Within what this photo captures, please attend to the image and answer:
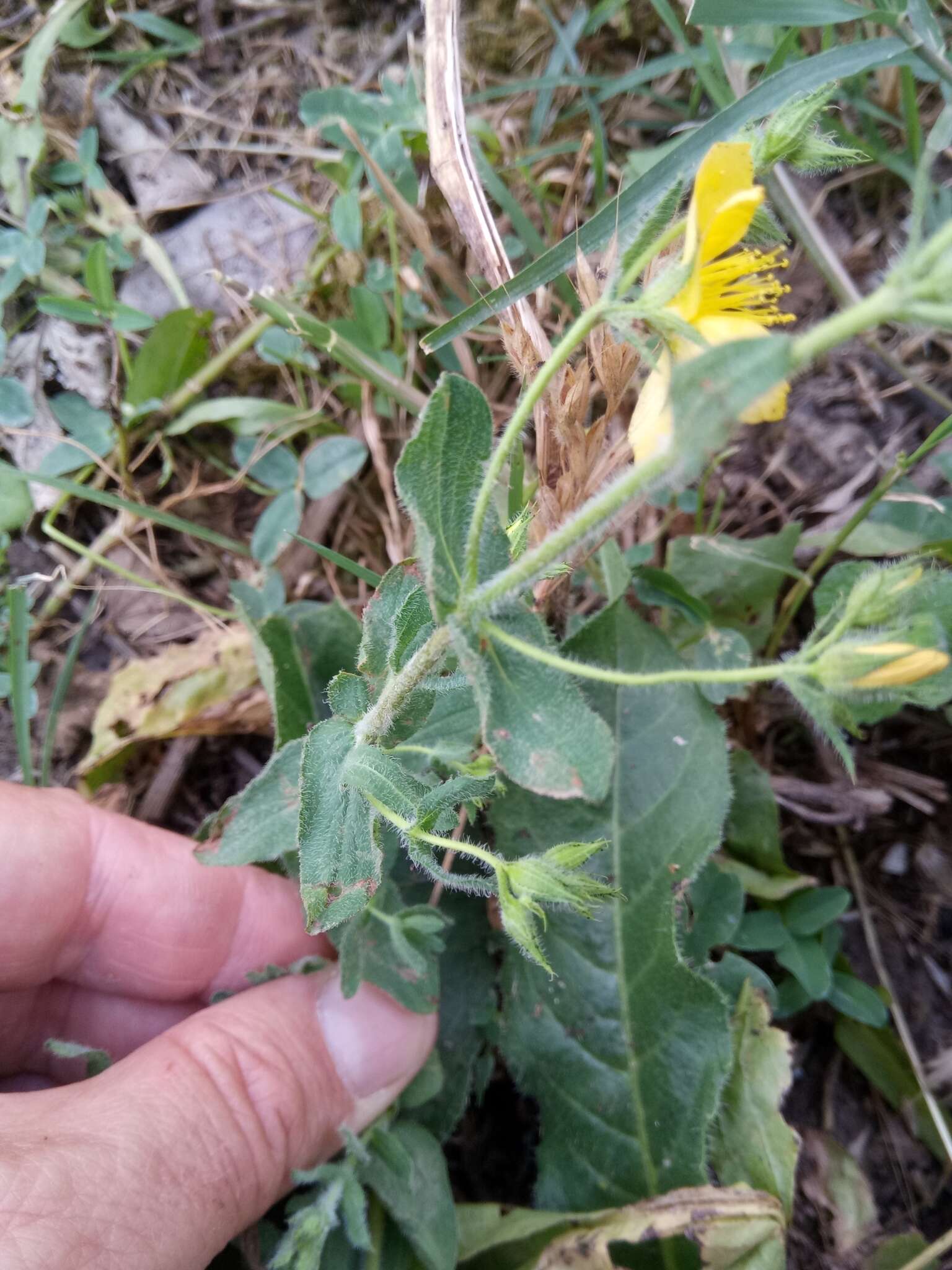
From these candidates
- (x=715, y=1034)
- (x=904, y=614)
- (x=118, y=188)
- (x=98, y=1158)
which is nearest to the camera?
(x=904, y=614)

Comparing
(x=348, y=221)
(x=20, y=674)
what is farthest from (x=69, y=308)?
(x=20, y=674)

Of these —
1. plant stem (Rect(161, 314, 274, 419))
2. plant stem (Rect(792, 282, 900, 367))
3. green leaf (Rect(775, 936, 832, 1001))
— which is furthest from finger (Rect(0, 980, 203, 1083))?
plant stem (Rect(792, 282, 900, 367))

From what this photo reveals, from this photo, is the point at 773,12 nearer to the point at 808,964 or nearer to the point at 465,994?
the point at 808,964

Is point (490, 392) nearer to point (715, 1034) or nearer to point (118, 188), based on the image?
point (118, 188)

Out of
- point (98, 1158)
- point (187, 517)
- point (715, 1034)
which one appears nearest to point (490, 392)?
point (187, 517)

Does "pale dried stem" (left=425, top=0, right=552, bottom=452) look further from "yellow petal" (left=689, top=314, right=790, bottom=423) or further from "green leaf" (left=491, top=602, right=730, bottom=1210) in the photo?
"green leaf" (left=491, top=602, right=730, bottom=1210)

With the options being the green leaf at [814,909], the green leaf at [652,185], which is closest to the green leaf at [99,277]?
the green leaf at [652,185]

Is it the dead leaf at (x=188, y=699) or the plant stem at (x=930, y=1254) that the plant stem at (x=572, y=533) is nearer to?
the dead leaf at (x=188, y=699)
